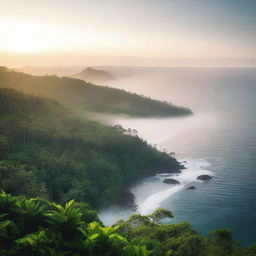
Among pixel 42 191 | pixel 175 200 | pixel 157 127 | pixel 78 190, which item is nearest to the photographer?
pixel 42 191

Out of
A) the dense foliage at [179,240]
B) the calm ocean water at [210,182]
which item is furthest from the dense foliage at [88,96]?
the dense foliage at [179,240]

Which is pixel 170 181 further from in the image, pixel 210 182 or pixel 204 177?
pixel 210 182

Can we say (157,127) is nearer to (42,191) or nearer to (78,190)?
(78,190)

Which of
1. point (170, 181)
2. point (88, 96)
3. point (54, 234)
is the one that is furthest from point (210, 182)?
point (88, 96)

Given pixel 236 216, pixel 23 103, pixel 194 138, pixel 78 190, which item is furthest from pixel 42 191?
pixel 194 138

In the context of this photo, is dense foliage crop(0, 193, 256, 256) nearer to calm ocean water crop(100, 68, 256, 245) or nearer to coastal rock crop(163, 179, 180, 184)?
calm ocean water crop(100, 68, 256, 245)
